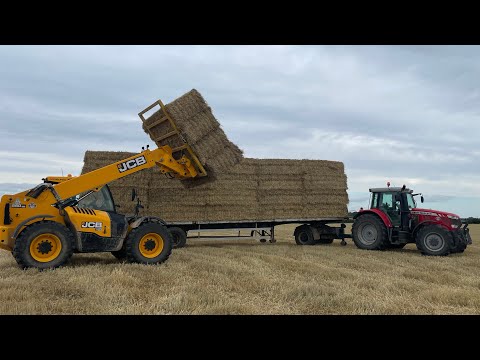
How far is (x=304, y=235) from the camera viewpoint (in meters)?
16.9

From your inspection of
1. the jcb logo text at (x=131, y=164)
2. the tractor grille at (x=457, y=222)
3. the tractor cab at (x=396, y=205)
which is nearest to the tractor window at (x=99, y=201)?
the jcb logo text at (x=131, y=164)

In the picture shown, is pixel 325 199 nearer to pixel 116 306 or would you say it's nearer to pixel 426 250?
pixel 426 250

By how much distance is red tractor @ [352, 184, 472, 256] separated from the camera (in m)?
12.8

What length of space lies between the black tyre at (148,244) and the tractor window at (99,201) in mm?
1079

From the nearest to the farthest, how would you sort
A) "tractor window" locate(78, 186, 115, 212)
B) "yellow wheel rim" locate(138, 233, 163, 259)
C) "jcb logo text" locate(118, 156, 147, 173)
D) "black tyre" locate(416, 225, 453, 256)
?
1. "yellow wheel rim" locate(138, 233, 163, 259)
2. "tractor window" locate(78, 186, 115, 212)
3. "jcb logo text" locate(118, 156, 147, 173)
4. "black tyre" locate(416, 225, 453, 256)

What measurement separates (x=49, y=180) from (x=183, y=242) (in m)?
5.35

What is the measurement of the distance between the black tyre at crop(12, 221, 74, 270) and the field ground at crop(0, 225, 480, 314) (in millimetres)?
341

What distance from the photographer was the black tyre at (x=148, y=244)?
9.55 m

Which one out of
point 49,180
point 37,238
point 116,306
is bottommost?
point 116,306

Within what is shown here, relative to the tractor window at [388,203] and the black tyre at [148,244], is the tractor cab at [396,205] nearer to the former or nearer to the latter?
the tractor window at [388,203]

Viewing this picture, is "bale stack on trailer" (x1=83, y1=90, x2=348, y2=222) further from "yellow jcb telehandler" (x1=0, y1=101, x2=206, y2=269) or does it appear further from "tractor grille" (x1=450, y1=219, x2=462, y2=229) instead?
"tractor grille" (x1=450, y1=219, x2=462, y2=229)

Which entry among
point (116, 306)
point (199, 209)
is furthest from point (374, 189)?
point (116, 306)

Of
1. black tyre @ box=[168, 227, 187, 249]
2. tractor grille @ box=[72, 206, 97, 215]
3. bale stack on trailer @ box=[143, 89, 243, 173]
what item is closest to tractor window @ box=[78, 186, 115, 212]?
tractor grille @ box=[72, 206, 97, 215]

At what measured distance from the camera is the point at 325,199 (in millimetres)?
16453
